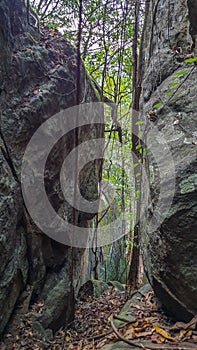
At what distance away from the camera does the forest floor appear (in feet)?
7.91

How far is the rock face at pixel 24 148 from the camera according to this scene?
3.66 metres

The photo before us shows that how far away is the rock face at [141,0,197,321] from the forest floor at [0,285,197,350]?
0.74ft

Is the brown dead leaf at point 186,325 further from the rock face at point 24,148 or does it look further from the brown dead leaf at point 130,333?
the rock face at point 24,148

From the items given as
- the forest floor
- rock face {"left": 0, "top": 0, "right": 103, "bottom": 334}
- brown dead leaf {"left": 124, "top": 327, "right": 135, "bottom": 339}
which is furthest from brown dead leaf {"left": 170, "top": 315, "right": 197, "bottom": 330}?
rock face {"left": 0, "top": 0, "right": 103, "bottom": 334}

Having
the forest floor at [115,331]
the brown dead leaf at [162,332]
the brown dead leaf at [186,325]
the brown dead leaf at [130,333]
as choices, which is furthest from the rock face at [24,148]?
the brown dead leaf at [186,325]

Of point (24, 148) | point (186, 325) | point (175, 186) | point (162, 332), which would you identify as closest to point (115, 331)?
point (162, 332)

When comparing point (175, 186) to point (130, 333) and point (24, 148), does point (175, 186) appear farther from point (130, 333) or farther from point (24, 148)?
point (24, 148)

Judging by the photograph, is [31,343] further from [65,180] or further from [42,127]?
[42,127]

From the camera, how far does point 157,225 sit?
2.71 m

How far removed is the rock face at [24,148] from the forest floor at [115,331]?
11.2 inches

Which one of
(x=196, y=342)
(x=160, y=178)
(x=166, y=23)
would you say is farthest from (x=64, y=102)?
(x=196, y=342)

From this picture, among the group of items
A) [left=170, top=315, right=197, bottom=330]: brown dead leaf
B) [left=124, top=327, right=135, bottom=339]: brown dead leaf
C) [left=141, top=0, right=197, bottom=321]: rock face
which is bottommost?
[left=124, top=327, right=135, bottom=339]: brown dead leaf

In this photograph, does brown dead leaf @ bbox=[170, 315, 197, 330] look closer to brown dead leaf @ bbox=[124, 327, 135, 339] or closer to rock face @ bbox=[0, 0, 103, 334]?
brown dead leaf @ bbox=[124, 327, 135, 339]

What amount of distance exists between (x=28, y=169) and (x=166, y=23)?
3.07m
